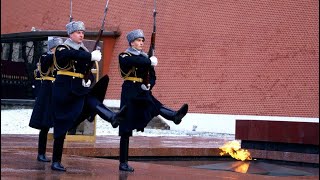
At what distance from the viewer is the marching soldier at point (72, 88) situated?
5238mm

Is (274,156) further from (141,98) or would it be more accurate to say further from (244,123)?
(141,98)

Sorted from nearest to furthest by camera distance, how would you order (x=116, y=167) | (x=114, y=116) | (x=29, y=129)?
(x=114, y=116), (x=116, y=167), (x=29, y=129)

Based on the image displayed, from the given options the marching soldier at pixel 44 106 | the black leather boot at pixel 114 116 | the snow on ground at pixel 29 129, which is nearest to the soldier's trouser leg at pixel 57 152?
the black leather boot at pixel 114 116

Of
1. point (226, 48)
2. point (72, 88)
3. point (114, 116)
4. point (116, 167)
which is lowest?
point (116, 167)

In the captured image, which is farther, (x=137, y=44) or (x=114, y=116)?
(x=137, y=44)

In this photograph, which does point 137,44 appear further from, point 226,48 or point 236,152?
point 226,48

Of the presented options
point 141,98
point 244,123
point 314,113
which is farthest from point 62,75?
point 314,113

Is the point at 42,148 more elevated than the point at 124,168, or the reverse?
the point at 42,148

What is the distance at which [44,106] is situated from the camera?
6.27 meters

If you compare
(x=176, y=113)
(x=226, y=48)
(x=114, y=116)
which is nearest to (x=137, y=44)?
(x=176, y=113)

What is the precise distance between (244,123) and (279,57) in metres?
6.11

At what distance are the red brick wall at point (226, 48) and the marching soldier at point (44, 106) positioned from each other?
21.6ft

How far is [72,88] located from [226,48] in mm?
10479

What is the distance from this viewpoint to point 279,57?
14.6 m
